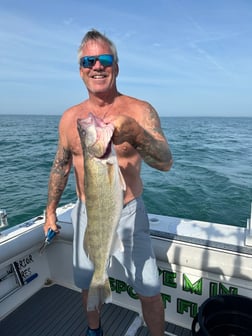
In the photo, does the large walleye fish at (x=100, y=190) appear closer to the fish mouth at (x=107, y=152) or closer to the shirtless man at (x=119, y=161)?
the fish mouth at (x=107, y=152)

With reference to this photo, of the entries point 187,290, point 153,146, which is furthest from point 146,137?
point 187,290

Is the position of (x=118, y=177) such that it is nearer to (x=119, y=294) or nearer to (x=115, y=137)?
(x=115, y=137)

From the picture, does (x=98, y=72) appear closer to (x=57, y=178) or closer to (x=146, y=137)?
(x=146, y=137)

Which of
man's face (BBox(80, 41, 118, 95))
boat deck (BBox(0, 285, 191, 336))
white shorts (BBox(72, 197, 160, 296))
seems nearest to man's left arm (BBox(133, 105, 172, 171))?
man's face (BBox(80, 41, 118, 95))

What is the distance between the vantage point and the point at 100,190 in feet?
5.45

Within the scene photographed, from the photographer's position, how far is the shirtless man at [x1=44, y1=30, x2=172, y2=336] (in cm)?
209

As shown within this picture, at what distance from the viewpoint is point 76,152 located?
2.42 metres

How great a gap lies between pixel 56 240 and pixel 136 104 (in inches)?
86.4

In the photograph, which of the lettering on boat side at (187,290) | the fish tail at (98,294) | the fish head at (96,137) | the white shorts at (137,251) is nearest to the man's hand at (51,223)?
the white shorts at (137,251)

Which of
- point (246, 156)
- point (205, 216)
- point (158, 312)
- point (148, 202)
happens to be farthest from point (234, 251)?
point (246, 156)

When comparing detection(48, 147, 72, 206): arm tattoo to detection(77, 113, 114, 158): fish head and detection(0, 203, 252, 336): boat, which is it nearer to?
detection(0, 203, 252, 336): boat

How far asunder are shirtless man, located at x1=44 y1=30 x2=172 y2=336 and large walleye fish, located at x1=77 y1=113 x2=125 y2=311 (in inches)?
11.7

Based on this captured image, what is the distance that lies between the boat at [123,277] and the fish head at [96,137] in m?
1.58

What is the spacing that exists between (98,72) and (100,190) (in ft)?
3.09
